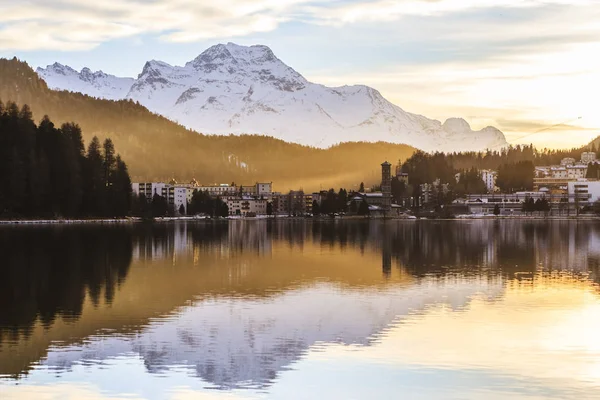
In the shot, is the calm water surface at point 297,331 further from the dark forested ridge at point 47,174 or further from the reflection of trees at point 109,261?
the dark forested ridge at point 47,174

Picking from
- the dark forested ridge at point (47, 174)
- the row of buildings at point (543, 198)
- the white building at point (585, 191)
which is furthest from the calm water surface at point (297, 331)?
the white building at point (585, 191)

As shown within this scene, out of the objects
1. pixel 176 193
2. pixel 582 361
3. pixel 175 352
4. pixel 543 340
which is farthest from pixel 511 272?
pixel 176 193

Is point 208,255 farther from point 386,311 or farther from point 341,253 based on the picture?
point 386,311

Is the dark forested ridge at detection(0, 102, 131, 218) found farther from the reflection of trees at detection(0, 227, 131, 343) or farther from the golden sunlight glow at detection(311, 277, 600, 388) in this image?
the golden sunlight glow at detection(311, 277, 600, 388)

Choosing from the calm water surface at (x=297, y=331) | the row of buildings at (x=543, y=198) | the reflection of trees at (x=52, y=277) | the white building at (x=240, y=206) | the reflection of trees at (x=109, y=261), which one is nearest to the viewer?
the calm water surface at (x=297, y=331)

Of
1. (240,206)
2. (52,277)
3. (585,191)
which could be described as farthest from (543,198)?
(52,277)

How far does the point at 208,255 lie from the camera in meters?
45.5

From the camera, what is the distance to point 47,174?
3728 inches

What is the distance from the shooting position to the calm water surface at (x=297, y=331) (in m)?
15.2

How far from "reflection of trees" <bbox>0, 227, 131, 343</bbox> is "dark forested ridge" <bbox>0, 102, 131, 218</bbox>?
4195 cm

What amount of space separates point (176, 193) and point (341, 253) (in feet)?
462

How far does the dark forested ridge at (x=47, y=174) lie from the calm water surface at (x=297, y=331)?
189 feet

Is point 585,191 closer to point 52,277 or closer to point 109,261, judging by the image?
point 109,261

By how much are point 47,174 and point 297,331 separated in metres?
79.8
